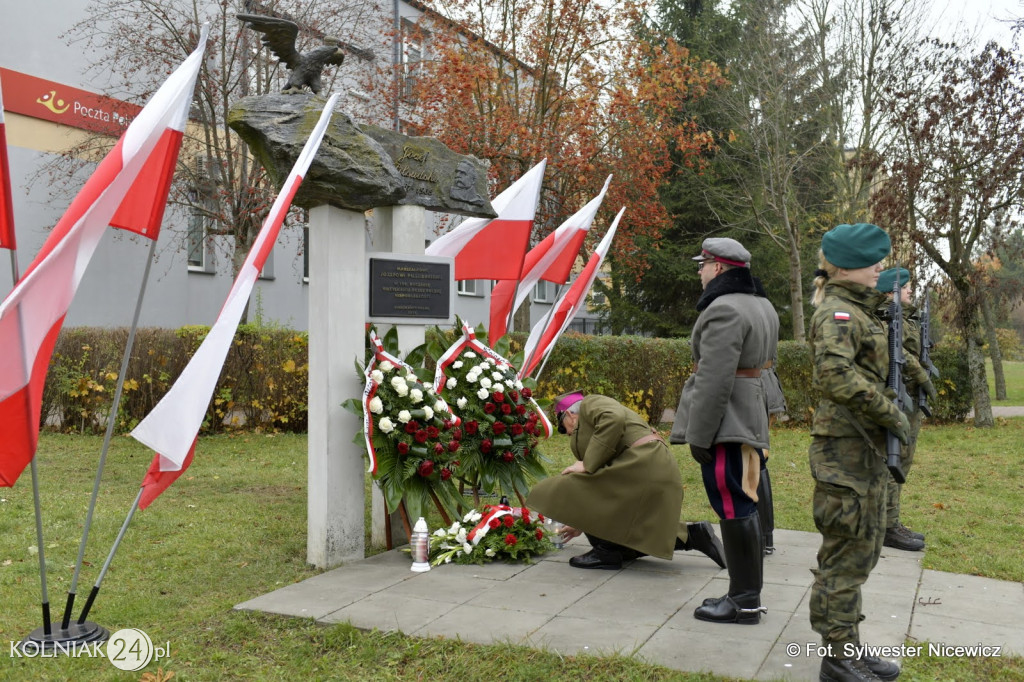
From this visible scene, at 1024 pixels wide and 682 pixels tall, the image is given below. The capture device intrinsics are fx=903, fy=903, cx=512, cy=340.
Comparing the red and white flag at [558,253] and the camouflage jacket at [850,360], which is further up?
the red and white flag at [558,253]

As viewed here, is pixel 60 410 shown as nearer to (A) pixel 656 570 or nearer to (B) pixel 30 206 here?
(B) pixel 30 206

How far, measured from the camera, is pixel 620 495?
18.5ft

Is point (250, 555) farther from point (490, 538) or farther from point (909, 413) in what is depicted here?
point (909, 413)

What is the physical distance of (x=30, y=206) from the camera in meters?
17.1

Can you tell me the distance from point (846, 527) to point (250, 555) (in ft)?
13.7

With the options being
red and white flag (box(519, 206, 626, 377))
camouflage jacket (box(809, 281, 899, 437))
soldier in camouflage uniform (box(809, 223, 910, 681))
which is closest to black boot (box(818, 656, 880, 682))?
soldier in camouflage uniform (box(809, 223, 910, 681))

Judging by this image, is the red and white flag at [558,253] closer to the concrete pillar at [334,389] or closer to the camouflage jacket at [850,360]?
the concrete pillar at [334,389]

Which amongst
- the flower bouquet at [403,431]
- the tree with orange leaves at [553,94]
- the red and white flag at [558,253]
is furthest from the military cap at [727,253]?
the tree with orange leaves at [553,94]

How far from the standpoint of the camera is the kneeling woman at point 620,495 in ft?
18.4

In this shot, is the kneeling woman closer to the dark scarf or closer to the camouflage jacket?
the dark scarf

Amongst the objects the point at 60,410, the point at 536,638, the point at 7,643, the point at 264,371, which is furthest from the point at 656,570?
the point at 60,410

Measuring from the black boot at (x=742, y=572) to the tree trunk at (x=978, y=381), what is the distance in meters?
11.6

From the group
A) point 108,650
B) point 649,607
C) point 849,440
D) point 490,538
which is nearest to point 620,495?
point 649,607

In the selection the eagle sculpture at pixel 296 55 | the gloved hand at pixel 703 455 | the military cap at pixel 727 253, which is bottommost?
the gloved hand at pixel 703 455
